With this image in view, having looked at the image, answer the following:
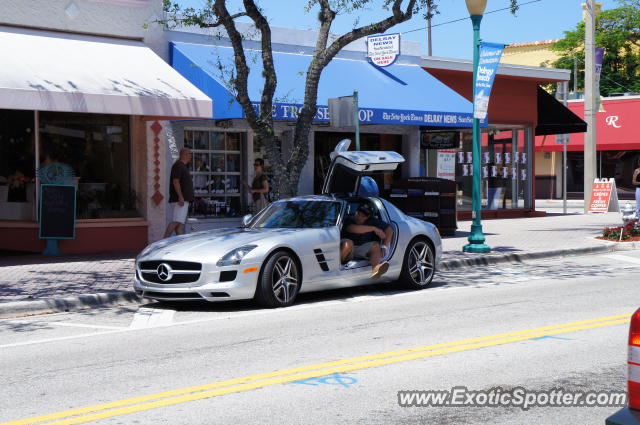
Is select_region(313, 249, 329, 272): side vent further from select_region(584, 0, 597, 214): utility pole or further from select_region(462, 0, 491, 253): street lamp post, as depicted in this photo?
select_region(584, 0, 597, 214): utility pole

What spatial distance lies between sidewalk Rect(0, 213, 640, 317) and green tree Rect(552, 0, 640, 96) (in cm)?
3290

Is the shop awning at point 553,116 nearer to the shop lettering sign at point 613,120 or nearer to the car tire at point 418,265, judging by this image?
the shop lettering sign at point 613,120

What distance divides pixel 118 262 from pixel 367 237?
5.16m

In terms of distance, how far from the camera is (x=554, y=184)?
44.8 metres

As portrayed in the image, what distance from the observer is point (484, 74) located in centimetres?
1633

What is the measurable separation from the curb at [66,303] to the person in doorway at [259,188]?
7.75 meters

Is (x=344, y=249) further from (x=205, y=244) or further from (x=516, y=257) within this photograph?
(x=516, y=257)

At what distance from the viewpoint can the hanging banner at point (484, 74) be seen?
16266mm

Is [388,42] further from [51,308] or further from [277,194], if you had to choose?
[51,308]

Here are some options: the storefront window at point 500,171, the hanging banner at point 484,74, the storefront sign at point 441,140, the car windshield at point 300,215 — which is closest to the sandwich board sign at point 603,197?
the storefront window at point 500,171

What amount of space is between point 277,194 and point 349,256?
3.60m

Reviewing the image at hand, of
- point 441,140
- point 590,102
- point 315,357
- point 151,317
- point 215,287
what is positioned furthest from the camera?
point 590,102

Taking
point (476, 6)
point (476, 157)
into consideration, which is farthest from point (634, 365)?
point (476, 6)

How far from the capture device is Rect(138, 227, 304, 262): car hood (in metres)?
9.88
